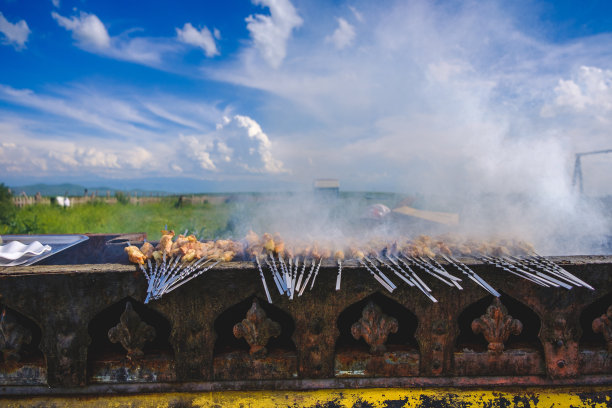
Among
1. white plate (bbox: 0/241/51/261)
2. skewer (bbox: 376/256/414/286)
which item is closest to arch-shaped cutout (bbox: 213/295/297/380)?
skewer (bbox: 376/256/414/286)

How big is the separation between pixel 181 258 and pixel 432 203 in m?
8.13

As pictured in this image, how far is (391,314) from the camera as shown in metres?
2.73

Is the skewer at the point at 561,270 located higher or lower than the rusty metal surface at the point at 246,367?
higher

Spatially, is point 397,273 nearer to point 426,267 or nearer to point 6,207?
point 426,267

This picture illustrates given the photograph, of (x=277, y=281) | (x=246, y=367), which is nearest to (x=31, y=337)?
(x=246, y=367)

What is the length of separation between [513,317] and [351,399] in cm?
154

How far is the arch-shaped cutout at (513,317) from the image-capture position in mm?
2604

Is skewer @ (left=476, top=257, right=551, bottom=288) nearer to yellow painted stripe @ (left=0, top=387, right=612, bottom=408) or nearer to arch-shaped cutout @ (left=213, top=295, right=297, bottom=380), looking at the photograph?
yellow painted stripe @ (left=0, top=387, right=612, bottom=408)

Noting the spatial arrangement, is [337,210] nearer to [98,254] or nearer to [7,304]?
[98,254]

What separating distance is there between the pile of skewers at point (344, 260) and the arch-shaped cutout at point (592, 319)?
1.75 ft

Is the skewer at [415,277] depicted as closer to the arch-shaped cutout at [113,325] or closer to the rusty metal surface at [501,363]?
the rusty metal surface at [501,363]

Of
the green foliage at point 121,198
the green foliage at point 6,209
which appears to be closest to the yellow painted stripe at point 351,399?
the green foliage at point 6,209

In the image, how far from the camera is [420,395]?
244 centimetres

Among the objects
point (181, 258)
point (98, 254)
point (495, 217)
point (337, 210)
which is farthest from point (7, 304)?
point (495, 217)
